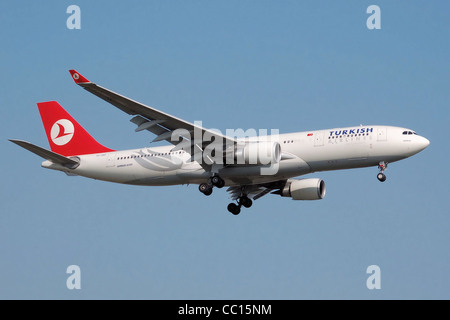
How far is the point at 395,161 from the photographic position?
42.7 m

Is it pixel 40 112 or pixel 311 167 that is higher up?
pixel 40 112

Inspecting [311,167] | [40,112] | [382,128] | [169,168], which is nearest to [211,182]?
[169,168]

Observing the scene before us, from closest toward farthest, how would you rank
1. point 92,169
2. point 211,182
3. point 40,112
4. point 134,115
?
point 134,115 → point 211,182 → point 92,169 → point 40,112

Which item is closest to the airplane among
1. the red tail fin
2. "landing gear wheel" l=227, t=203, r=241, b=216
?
the red tail fin

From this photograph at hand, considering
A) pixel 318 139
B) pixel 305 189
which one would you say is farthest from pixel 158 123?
pixel 305 189

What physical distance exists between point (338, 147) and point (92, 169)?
14.7 m

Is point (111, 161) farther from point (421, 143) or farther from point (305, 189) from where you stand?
point (421, 143)

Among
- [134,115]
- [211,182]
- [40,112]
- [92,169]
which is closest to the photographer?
[134,115]

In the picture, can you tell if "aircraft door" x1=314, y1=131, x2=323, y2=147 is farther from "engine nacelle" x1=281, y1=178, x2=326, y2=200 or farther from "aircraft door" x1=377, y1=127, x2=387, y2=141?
"engine nacelle" x1=281, y1=178, x2=326, y2=200

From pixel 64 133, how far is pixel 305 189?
15.2 m

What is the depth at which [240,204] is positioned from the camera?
4872 cm

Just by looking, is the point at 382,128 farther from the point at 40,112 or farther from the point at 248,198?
the point at 40,112

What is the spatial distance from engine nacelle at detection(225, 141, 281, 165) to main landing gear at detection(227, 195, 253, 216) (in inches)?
226

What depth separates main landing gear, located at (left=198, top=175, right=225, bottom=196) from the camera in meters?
44.2
